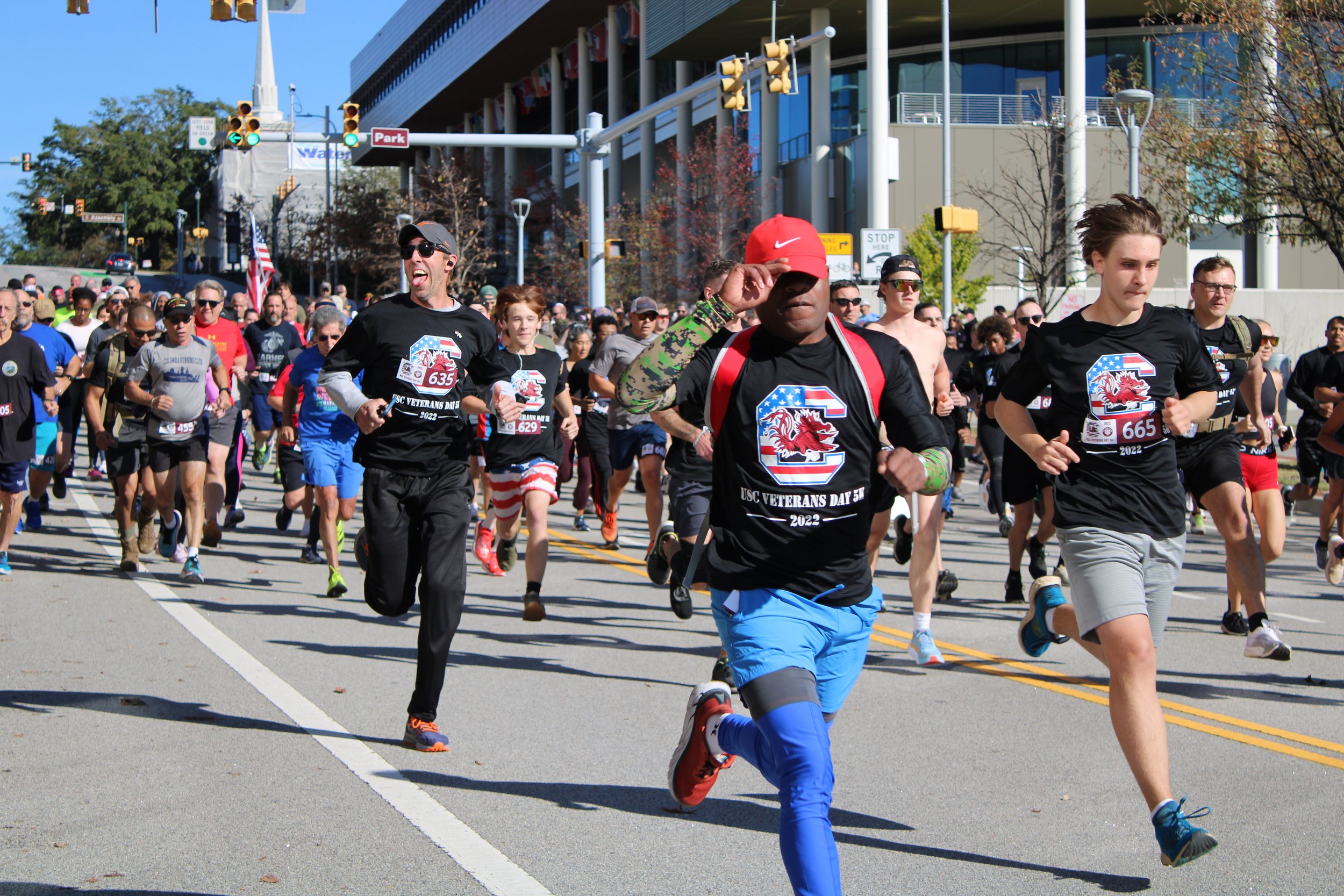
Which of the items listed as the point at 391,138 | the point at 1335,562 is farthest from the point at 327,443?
the point at 391,138

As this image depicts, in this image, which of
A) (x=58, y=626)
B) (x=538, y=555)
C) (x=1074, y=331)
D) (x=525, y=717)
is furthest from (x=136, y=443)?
(x=1074, y=331)

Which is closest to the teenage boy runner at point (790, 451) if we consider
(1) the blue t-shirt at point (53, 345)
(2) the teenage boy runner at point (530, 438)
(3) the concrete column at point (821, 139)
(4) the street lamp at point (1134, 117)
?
(2) the teenage boy runner at point (530, 438)

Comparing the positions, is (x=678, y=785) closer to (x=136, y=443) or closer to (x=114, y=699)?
(x=114, y=699)

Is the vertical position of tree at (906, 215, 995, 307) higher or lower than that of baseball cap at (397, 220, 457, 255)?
higher

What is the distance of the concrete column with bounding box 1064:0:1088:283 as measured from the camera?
36906 millimetres

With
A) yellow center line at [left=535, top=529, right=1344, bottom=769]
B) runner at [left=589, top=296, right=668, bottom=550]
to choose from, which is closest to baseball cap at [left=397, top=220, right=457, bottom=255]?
yellow center line at [left=535, top=529, right=1344, bottom=769]

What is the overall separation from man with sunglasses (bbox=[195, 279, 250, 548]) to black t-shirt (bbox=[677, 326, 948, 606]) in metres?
8.50

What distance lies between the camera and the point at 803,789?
3711mm

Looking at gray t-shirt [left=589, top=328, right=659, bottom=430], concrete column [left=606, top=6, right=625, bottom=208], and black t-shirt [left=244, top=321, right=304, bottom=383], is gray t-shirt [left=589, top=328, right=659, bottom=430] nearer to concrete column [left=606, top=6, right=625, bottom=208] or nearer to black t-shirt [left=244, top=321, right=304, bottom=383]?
black t-shirt [left=244, top=321, right=304, bottom=383]

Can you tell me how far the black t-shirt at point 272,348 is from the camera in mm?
16047

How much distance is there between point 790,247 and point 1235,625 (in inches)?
246

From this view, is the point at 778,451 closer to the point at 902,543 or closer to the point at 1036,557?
the point at 902,543

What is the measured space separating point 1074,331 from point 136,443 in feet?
28.8

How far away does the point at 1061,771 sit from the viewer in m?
5.89
